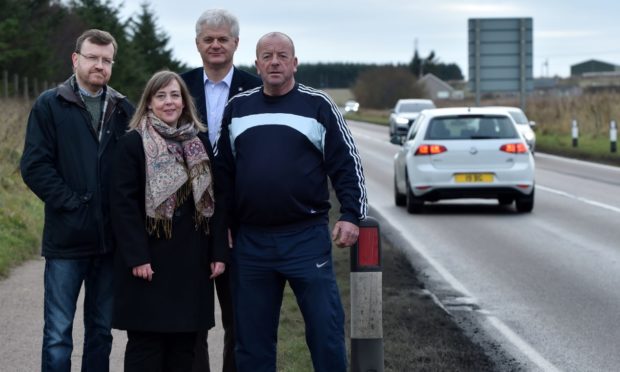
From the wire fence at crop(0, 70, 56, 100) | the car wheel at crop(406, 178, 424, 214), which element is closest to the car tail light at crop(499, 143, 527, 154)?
the car wheel at crop(406, 178, 424, 214)

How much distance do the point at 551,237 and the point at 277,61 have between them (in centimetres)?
1031

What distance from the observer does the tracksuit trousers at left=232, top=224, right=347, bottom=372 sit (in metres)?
5.89

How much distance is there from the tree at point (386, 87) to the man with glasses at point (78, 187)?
105 meters

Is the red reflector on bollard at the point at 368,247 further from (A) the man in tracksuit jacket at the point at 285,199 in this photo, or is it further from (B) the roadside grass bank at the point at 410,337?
(B) the roadside grass bank at the point at 410,337

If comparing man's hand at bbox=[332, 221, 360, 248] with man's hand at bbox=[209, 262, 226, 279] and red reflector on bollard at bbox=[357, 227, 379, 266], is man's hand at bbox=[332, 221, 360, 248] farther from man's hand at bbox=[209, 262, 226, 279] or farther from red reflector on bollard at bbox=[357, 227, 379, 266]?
man's hand at bbox=[209, 262, 226, 279]

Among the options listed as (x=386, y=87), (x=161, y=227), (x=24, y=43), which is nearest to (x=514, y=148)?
(x=161, y=227)

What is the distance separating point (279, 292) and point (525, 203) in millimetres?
13376

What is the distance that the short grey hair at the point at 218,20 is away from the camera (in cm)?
642

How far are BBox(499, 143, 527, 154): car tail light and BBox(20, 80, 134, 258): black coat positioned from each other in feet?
43.4

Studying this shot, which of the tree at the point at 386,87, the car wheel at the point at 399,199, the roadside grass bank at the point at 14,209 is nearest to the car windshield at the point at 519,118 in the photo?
the car wheel at the point at 399,199

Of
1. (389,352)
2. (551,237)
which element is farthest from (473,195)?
(389,352)

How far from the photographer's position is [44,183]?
6031 mm

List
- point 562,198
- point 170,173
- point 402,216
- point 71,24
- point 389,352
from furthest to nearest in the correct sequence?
point 71,24
point 562,198
point 402,216
point 389,352
point 170,173

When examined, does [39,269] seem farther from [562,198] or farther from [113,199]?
[562,198]
